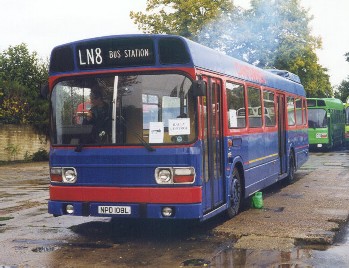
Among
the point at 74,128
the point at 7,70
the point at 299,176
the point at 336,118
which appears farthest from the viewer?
the point at 336,118

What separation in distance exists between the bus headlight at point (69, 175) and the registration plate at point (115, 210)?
2.05ft

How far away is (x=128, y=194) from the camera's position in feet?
27.0

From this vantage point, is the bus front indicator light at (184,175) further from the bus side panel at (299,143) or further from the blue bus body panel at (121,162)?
the bus side panel at (299,143)

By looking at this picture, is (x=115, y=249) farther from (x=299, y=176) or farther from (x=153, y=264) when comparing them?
(x=299, y=176)

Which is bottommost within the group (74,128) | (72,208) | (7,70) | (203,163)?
(72,208)

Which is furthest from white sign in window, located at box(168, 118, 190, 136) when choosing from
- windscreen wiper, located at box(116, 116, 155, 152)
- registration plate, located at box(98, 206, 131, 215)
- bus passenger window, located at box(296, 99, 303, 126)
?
bus passenger window, located at box(296, 99, 303, 126)

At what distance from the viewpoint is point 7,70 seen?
107 ft

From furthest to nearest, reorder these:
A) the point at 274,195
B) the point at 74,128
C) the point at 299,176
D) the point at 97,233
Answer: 1. the point at 299,176
2. the point at 274,195
3. the point at 97,233
4. the point at 74,128

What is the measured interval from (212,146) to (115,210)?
72.4 inches

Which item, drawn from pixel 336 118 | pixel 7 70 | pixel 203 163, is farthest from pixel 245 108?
pixel 336 118

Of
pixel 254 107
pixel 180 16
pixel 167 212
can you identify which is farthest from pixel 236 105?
pixel 180 16

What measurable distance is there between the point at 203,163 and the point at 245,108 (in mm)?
3097

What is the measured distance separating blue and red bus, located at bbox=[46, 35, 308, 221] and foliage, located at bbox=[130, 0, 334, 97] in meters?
33.0

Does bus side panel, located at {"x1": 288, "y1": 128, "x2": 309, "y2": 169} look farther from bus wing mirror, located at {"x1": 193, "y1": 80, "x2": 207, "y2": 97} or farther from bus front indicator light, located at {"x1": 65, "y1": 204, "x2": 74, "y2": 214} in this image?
bus front indicator light, located at {"x1": 65, "y1": 204, "x2": 74, "y2": 214}
